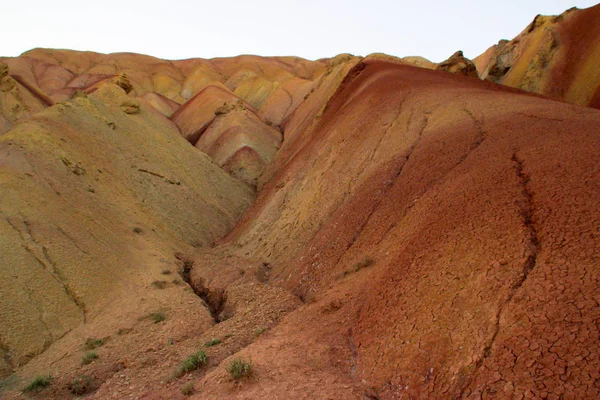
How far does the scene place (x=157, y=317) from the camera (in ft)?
31.2

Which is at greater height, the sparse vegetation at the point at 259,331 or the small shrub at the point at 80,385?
the sparse vegetation at the point at 259,331

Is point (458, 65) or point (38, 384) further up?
point (458, 65)

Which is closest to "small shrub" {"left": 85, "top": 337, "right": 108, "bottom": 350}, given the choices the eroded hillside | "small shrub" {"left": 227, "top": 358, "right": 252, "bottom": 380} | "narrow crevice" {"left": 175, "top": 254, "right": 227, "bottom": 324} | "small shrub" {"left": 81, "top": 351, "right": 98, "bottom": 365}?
the eroded hillside

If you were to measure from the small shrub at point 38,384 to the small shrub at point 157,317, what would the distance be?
93.7 inches

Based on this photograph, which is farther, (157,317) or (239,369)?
(157,317)

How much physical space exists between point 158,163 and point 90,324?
36.6ft

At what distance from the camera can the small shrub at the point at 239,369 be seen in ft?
17.5

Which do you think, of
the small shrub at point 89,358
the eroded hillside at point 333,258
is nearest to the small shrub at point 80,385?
the eroded hillside at point 333,258

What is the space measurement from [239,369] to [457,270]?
2933 mm

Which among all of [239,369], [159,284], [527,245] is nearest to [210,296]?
[159,284]

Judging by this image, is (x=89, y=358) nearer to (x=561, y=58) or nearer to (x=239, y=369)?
(x=239, y=369)

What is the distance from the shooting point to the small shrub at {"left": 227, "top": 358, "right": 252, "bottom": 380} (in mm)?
5328

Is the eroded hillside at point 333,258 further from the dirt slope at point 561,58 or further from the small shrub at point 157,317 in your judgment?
the dirt slope at point 561,58

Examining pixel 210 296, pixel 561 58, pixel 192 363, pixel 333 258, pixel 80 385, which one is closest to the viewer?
pixel 192 363
